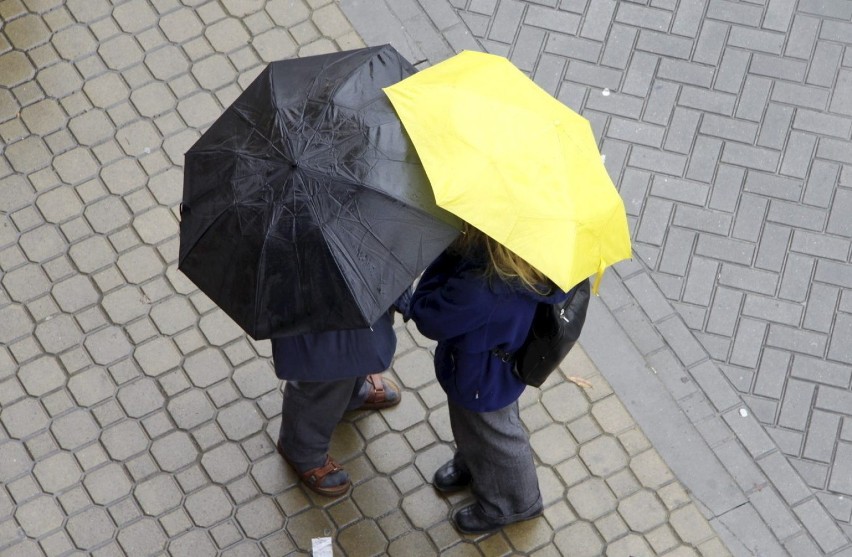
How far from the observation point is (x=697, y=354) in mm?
5289

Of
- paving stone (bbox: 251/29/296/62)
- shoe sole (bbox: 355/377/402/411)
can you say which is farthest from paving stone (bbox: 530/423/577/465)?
paving stone (bbox: 251/29/296/62)

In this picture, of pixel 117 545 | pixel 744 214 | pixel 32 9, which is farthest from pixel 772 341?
pixel 32 9

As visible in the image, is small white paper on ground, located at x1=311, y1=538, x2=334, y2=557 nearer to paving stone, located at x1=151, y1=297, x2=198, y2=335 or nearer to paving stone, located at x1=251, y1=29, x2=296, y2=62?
paving stone, located at x1=151, y1=297, x2=198, y2=335

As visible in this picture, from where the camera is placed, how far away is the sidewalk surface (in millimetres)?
4867

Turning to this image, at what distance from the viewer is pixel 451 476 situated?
4.86 metres

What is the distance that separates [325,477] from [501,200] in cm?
202

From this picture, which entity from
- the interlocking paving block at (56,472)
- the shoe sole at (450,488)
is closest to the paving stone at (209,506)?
the interlocking paving block at (56,472)

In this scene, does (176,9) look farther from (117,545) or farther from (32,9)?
(117,545)

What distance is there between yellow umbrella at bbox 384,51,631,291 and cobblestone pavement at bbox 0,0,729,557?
5.88 ft

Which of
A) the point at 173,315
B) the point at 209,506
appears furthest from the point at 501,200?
A: the point at 173,315

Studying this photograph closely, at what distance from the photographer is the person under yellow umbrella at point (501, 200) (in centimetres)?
329

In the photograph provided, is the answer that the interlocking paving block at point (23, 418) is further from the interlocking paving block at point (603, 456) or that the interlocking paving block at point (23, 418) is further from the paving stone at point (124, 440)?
the interlocking paving block at point (603, 456)

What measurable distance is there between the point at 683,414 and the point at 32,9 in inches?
167

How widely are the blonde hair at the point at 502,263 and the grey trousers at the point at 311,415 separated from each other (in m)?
0.92
